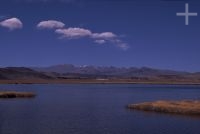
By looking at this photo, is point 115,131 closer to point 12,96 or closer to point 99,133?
point 99,133

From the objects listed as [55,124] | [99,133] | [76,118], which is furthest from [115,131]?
[76,118]

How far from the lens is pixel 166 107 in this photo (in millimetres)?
66812

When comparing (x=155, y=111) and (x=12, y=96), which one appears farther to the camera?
(x=12, y=96)

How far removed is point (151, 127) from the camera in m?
49.9

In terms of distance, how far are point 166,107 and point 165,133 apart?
70.4 feet

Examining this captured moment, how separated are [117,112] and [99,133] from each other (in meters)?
21.7

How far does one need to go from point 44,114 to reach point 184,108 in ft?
69.0

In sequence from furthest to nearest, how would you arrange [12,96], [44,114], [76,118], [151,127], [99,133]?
1. [12,96]
2. [44,114]
3. [76,118]
4. [151,127]
5. [99,133]

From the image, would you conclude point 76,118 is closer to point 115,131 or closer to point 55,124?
point 55,124

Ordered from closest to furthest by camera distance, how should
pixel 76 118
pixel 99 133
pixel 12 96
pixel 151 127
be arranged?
pixel 99 133
pixel 151 127
pixel 76 118
pixel 12 96

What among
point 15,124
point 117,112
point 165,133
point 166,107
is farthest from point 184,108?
point 15,124

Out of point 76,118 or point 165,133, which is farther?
point 76,118

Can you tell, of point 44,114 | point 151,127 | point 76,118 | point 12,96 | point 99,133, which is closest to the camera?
point 99,133

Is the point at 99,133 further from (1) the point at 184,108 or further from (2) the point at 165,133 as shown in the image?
(1) the point at 184,108
